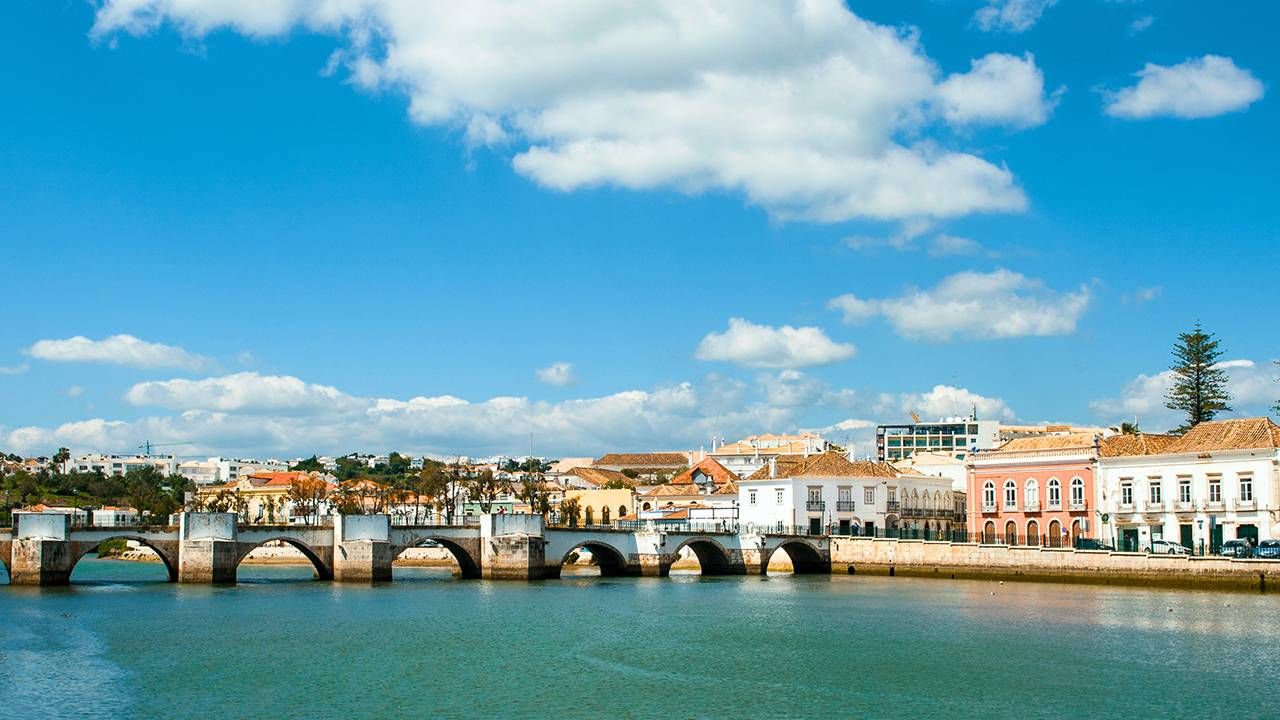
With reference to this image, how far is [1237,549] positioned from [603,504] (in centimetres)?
6372

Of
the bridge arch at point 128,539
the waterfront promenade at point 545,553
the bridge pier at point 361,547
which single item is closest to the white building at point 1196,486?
the waterfront promenade at point 545,553

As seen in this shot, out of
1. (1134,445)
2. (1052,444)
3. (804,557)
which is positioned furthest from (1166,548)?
(804,557)

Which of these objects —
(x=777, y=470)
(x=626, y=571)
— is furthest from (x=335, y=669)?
(x=777, y=470)

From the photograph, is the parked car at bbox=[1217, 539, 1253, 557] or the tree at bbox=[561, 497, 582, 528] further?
the tree at bbox=[561, 497, 582, 528]

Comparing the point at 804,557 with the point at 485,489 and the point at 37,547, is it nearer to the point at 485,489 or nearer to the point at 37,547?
the point at 485,489

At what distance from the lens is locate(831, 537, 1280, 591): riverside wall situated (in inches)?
2372

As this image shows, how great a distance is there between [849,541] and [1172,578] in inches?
965

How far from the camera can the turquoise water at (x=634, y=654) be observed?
105ft

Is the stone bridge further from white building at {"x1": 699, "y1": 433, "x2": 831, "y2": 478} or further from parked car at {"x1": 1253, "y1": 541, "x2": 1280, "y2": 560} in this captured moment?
white building at {"x1": 699, "y1": 433, "x2": 831, "y2": 478}

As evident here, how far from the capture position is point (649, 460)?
16012 cm

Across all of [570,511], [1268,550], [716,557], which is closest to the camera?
[1268,550]

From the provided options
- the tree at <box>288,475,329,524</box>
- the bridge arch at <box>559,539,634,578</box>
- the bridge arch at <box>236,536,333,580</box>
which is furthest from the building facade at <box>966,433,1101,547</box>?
the tree at <box>288,475,329,524</box>

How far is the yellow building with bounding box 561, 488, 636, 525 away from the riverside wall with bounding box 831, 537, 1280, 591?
34021 mm

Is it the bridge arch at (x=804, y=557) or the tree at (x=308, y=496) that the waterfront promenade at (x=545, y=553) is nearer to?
the bridge arch at (x=804, y=557)
